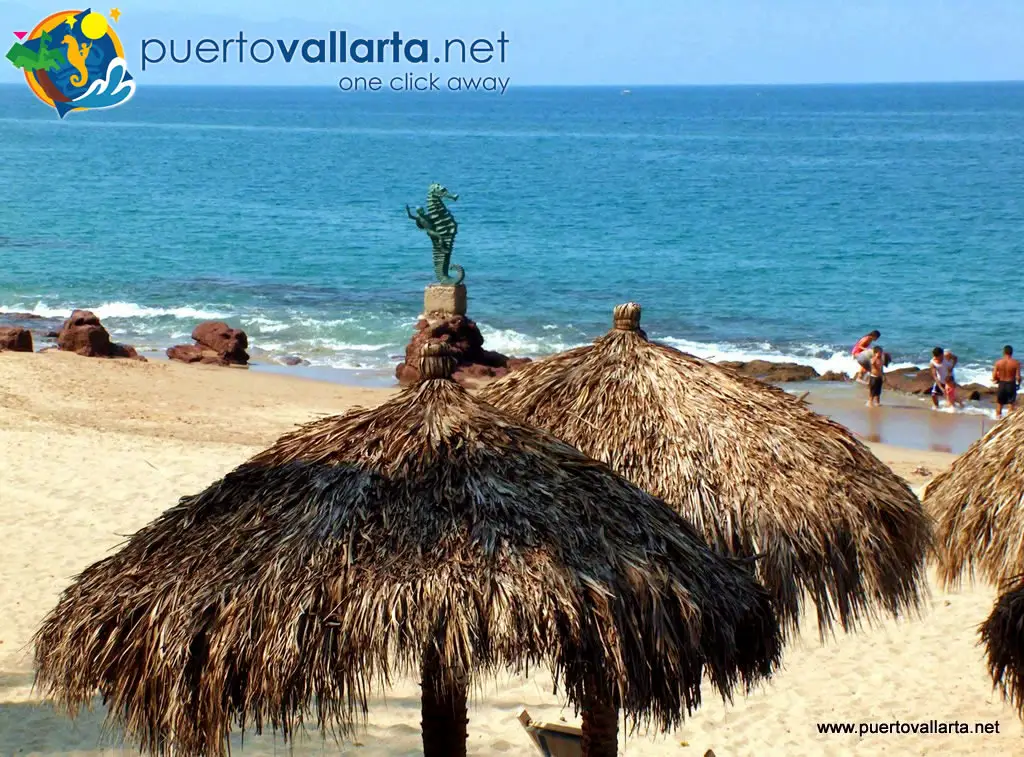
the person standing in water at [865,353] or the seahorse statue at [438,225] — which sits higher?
the seahorse statue at [438,225]

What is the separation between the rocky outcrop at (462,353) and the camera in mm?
21719

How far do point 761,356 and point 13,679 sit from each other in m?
20.6

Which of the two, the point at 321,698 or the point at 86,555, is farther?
the point at 86,555

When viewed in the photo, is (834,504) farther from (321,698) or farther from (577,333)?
(577,333)

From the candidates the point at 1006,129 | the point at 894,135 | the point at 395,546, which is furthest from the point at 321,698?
the point at 1006,129

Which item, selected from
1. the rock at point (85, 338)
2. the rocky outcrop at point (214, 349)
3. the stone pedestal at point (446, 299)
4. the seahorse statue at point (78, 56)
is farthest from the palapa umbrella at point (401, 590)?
the seahorse statue at point (78, 56)

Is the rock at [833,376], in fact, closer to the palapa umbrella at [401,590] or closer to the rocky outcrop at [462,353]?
the rocky outcrop at [462,353]

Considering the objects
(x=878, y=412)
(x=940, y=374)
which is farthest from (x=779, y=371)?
(x=940, y=374)

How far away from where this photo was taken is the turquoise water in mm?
30722

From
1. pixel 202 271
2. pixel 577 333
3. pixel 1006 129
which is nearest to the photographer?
pixel 577 333

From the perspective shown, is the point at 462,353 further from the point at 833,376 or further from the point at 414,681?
the point at 414,681

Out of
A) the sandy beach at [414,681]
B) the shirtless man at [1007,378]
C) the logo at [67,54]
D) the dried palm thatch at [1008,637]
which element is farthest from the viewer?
the logo at [67,54]

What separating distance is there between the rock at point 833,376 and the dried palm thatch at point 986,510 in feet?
51.3

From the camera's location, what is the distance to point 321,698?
4414 millimetres
